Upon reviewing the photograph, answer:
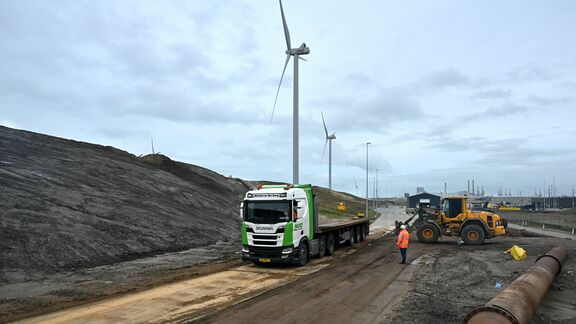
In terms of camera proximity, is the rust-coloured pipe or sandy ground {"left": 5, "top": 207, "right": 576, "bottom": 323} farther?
sandy ground {"left": 5, "top": 207, "right": 576, "bottom": 323}

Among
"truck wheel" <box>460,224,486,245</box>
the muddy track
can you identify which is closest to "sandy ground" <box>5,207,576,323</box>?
the muddy track

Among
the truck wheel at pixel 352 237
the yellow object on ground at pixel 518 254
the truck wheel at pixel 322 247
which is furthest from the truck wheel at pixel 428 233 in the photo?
the truck wheel at pixel 322 247

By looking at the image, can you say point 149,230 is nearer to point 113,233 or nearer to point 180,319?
point 113,233

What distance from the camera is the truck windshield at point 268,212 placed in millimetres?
17552

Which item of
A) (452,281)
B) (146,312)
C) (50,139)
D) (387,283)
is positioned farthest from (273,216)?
(50,139)

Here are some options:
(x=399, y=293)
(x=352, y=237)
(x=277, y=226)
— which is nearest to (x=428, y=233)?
(x=352, y=237)

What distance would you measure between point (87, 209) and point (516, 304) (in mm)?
19074

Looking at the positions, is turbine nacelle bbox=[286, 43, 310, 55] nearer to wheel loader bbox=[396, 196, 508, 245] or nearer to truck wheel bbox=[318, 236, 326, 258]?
wheel loader bbox=[396, 196, 508, 245]

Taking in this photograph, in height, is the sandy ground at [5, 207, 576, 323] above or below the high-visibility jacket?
below

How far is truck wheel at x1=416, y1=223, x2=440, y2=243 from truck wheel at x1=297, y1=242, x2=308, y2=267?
1112cm

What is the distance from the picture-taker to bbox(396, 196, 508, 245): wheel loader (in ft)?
85.9

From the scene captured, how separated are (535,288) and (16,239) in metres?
16.4

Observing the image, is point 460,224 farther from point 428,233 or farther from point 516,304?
point 516,304

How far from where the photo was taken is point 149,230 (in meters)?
22.7
